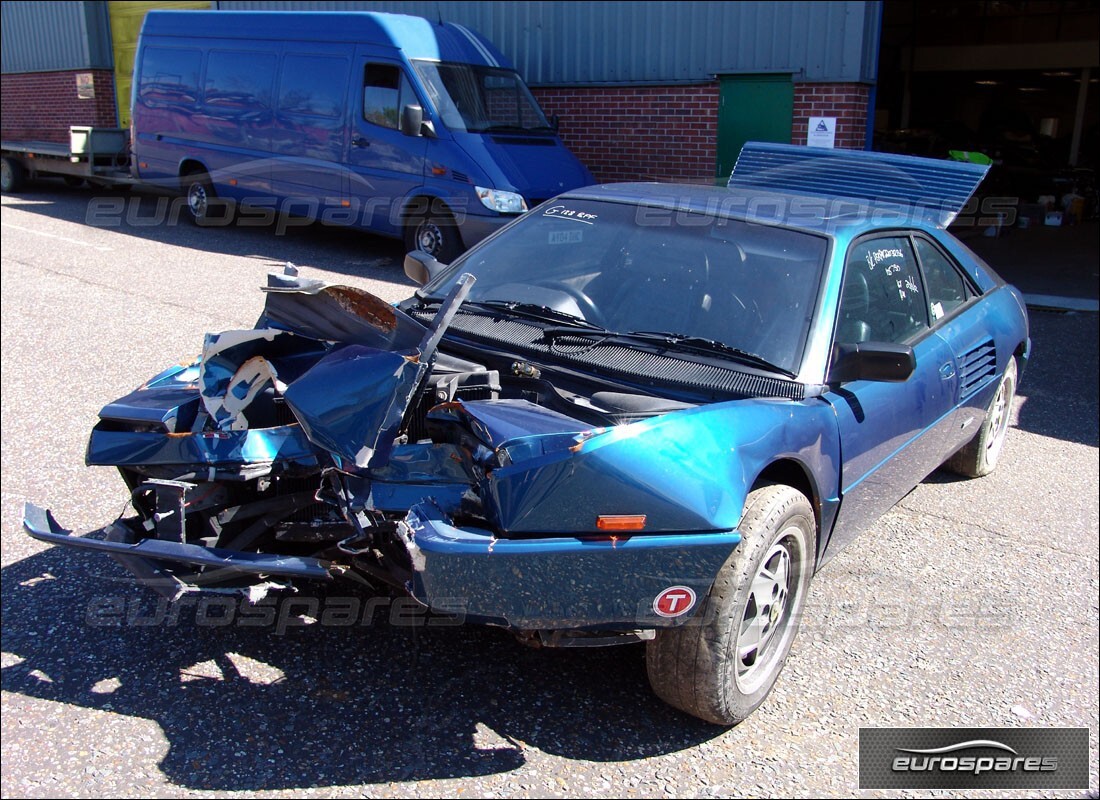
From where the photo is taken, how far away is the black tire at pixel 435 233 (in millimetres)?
9797

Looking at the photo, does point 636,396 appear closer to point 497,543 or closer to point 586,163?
point 497,543

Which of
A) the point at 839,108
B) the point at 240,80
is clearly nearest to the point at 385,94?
the point at 240,80

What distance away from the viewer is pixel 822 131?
1092 centimetres

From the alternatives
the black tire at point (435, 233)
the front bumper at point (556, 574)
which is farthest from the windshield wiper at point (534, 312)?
the black tire at point (435, 233)

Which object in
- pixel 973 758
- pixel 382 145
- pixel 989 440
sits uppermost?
pixel 382 145

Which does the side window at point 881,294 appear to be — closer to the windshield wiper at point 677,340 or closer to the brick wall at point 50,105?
the windshield wiper at point 677,340

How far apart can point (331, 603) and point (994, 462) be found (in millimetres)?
3725

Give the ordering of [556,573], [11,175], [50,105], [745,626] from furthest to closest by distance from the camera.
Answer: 1. [50,105]
2. [11,175]
3. [745,626]
4. [556,573]

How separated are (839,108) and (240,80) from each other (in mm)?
6936

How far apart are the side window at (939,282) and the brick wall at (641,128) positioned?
25.6ft

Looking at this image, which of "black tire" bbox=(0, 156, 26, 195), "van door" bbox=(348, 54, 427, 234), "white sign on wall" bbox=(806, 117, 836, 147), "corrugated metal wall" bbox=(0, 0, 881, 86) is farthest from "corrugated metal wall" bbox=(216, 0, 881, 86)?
"black tire" bbox=(0, 156, 26, 195)

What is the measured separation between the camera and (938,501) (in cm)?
483

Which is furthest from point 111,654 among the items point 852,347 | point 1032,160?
point 1032,160

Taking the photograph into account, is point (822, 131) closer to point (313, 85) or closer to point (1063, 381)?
point (1063, 381)
